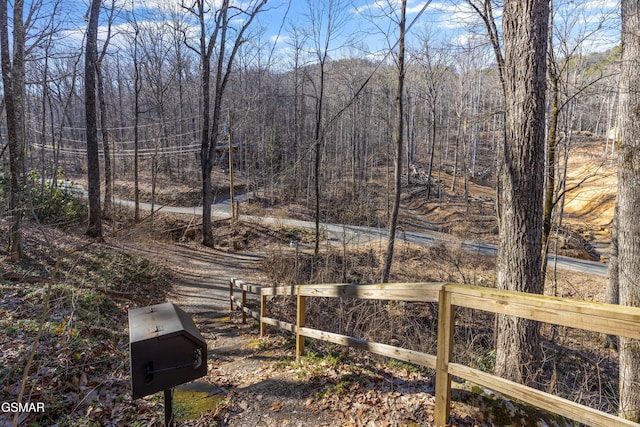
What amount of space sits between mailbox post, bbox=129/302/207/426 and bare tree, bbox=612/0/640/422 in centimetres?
513

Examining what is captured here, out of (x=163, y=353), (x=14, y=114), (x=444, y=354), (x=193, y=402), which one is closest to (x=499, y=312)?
(x=444, y=354)

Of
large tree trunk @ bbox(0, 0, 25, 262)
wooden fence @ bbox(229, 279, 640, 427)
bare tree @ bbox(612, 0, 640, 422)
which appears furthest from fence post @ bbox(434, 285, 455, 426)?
large tree trunk @ bbox(0, 0, 25, 262)

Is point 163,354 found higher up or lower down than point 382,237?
higher up

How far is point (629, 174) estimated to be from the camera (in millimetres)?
4758

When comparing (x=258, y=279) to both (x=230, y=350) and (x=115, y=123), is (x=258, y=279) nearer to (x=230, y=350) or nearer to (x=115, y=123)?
(x=230, y=350)

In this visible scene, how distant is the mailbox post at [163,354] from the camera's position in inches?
81.4

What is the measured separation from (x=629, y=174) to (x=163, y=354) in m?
5.96

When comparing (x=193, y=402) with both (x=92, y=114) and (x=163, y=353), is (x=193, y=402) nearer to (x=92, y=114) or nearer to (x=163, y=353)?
(x=163, y=353)

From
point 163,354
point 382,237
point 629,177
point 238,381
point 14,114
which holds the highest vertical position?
point 14,114

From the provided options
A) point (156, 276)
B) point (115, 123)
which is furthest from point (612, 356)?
point (115, 123)

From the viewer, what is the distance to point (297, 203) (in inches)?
1048

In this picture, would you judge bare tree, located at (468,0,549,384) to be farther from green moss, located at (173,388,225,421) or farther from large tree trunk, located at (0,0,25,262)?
large tree trunk, located at (0,0,25,262)

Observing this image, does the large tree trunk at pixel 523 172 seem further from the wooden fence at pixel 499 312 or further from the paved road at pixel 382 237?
the paved road at pixel 382 237

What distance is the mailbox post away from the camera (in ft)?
6.78
